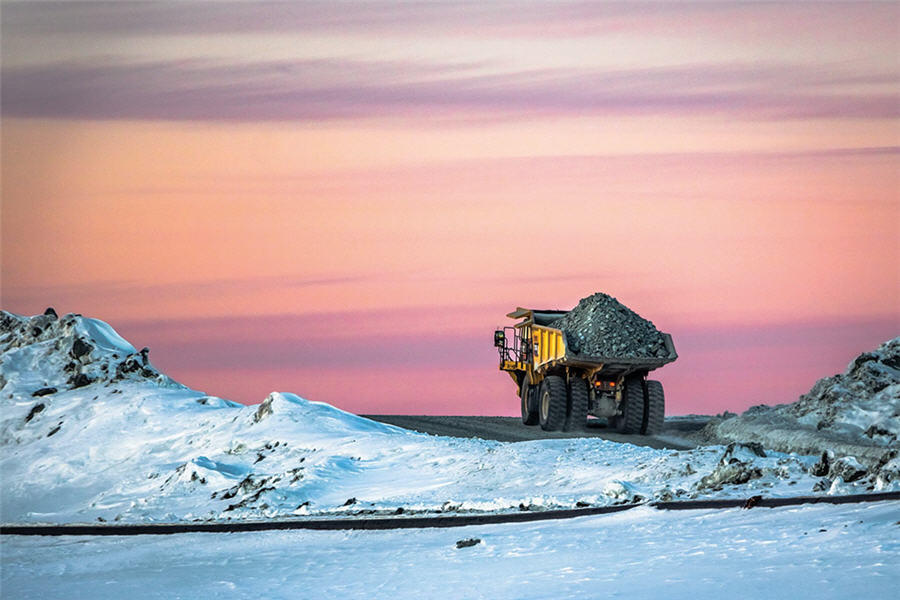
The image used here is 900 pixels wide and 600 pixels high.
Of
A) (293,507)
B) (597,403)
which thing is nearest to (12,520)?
(293,507)

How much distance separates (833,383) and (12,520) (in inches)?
768

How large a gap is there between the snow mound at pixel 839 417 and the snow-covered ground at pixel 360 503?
6695mm

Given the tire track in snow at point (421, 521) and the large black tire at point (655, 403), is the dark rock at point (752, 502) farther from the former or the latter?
the large black tire at point (655, 403)

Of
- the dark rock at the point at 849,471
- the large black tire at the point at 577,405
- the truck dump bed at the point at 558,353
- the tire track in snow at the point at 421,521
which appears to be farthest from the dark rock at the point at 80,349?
the dark rock at the point at 849,471

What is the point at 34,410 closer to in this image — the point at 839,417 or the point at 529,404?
the point at 529,404

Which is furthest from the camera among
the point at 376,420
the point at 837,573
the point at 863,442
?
the point at 376,420

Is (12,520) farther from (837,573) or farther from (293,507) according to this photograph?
(837,573)

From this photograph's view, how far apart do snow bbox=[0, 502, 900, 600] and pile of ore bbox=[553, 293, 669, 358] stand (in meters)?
11.8

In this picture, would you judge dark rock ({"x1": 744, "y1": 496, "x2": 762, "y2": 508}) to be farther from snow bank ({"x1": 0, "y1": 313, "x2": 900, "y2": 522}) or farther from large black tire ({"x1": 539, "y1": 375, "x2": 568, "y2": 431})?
large black tire ({"x1": 539, "y1": 375, "x2": 568, "y2": 431})

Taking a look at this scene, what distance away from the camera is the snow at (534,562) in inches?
419

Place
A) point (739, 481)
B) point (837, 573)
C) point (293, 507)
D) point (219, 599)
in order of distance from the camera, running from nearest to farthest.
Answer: point (837, 573) → point (219, 599) → point (739, 481) → point (293, 507)

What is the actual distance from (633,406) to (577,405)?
128 cm

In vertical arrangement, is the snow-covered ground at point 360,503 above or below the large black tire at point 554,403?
below

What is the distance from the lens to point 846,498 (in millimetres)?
13508
